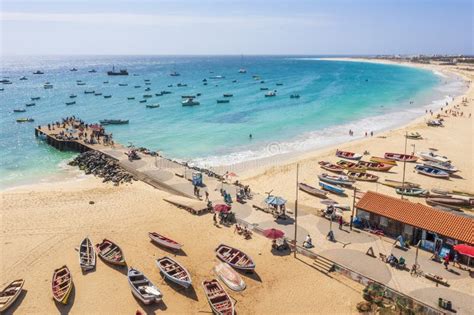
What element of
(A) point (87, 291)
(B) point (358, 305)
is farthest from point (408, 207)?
(A) point (87, 291)

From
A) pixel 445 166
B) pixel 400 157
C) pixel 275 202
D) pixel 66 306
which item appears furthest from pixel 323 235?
pixel 400 157

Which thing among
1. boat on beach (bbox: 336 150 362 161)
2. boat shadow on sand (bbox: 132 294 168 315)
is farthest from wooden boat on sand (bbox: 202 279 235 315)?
boat on beach (bbox: 336 150 362 161)

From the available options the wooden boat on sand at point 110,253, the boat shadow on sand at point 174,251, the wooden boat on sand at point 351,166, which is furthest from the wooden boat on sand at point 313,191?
the wooden boat on sand at point 110,253

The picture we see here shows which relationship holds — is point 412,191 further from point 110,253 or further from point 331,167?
point 110,253

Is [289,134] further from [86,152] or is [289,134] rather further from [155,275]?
[155,275]

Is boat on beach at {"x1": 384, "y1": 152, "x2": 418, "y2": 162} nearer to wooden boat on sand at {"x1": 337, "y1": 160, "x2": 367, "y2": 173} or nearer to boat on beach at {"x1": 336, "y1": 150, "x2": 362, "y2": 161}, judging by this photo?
boat on beach at {"x1": 336, "y1": 150, "x2": 362, "y2": 161}
